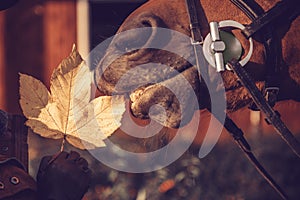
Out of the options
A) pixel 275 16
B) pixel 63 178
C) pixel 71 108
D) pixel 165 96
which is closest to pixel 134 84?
pixel 165 96

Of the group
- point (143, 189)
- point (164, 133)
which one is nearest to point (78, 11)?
point (143, 189)

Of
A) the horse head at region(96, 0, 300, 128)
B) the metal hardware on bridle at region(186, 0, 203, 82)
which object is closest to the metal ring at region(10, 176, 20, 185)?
the horse head at region(96, 0, 300, 128)

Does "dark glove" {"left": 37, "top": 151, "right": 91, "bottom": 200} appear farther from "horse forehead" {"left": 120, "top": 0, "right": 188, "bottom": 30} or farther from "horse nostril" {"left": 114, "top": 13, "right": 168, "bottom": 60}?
"horse forehead" {"left": 120, "top": 0, "right": 188, "bottom": 30}

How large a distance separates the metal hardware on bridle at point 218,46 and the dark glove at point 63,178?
0.50 metres

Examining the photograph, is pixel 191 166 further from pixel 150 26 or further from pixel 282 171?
pixel 150 26

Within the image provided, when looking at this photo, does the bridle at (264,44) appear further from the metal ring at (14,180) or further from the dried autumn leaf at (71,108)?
the metal ring at (14,180)

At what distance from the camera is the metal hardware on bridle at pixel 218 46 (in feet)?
7.94

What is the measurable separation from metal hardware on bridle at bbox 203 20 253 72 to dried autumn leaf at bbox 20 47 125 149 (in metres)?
0.30

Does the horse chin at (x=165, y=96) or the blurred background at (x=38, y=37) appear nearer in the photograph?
the horse chin at (x=165, y=96)

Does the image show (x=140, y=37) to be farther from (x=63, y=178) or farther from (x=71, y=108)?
(x=63, y=178)

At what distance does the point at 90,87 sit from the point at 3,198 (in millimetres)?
410

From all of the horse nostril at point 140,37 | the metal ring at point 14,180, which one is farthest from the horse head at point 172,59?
the metal ring at point 14,180

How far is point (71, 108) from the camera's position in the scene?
7.85 ft

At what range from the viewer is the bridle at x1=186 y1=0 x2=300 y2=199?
2.44 metres
